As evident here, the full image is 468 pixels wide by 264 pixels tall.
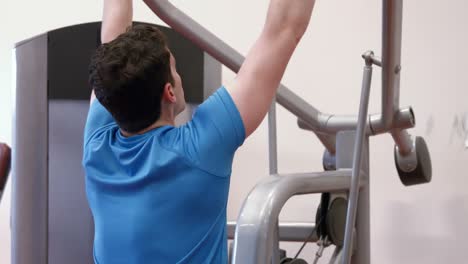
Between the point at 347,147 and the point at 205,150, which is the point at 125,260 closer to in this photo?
the point at 205,150

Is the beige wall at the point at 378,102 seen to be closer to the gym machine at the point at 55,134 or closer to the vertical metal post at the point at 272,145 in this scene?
the gym machine at the point at 55,134

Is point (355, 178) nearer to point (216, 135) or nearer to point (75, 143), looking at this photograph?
point (216, 135)

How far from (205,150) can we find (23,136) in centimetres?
145

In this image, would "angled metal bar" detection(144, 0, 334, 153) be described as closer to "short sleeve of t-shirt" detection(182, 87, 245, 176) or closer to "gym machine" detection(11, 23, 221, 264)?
"short sleeve of t-shirt" detection(182, 87, 245, 176)

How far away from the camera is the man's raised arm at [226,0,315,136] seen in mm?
1089

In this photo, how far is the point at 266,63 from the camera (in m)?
1.09

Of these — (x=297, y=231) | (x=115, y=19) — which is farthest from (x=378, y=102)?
(x=115, y=19)

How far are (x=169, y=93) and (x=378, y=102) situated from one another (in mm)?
1694

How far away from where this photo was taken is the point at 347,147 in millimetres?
1669

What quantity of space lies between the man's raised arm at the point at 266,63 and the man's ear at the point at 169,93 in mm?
116

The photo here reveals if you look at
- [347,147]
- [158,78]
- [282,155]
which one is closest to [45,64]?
[282,155]

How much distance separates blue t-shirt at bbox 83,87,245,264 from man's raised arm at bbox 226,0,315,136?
0.02 m

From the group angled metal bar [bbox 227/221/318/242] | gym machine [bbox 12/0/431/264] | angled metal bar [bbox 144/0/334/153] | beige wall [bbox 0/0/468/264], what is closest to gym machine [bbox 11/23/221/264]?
gym machine [bbox 12/0/431/264]

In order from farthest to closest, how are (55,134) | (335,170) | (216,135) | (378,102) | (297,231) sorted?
(378,102) < (55,134) < (297,231) < (335,170) < (216,135)
